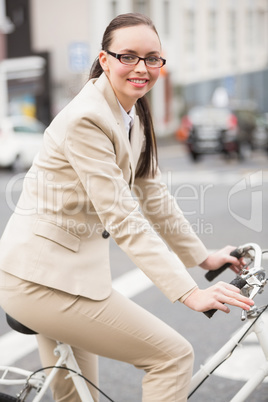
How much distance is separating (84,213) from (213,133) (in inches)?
651

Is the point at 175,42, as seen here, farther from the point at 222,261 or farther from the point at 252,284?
the point at 252,284

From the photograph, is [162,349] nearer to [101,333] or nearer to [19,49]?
[101,333]

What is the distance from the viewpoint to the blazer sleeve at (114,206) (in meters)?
1.97

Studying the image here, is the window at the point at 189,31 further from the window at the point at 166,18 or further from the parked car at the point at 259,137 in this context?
the parked car at the point at 259,137

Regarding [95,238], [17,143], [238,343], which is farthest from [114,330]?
[17,143]

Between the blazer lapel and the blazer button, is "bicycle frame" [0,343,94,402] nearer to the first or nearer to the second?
the blazer button

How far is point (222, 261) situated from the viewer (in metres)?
2.47

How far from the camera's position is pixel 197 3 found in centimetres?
3784


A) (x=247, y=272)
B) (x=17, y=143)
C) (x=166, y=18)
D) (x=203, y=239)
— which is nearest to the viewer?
(x=247, y=272)

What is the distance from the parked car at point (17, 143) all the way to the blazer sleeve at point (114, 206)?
1474cm

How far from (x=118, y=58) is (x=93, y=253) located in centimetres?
65

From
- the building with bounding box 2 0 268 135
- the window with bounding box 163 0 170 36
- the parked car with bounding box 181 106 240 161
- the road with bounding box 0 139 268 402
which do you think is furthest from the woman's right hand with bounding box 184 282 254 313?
the window with bounding box 163 0 170 36

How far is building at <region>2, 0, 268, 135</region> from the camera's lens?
31031 mm

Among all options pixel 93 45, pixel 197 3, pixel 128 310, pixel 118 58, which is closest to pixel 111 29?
pixel 118 58
